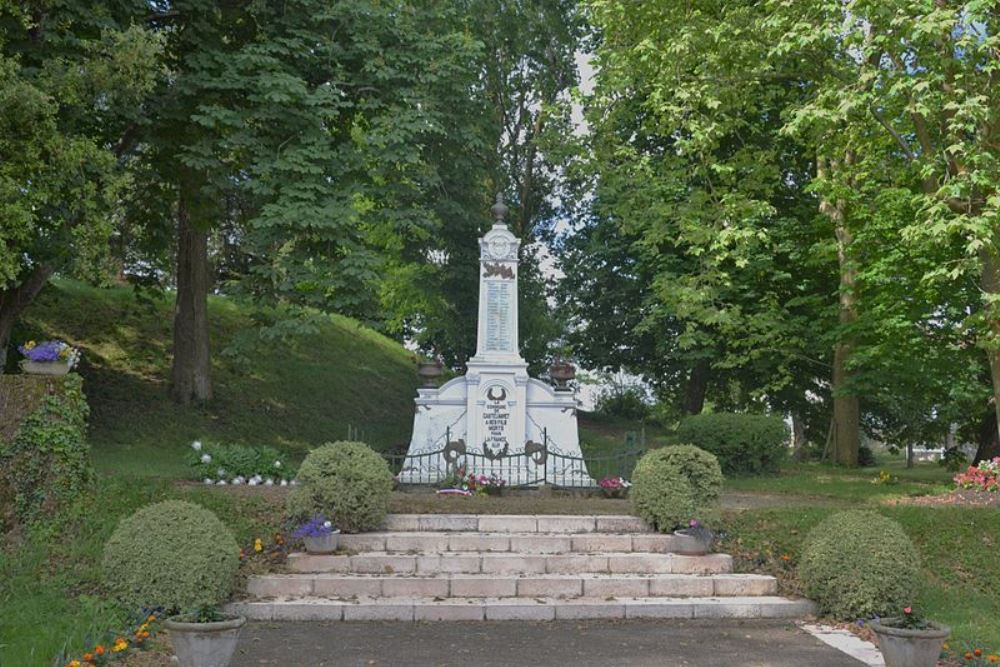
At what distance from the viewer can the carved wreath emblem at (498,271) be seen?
1572cm

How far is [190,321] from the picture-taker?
19250 mm

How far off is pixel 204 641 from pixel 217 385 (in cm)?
1657

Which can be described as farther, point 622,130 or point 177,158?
point 622,130

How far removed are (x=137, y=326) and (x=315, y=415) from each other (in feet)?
17.6

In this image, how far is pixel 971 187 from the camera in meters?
11.5

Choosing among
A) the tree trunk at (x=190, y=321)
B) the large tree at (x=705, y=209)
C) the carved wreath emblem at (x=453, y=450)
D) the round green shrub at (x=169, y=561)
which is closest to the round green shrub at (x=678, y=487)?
Answer: the carved wreath emblem at (x=453, y=450)

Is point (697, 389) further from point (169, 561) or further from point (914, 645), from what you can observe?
point (169, 561)

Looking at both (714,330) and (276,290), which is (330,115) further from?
(714,330)

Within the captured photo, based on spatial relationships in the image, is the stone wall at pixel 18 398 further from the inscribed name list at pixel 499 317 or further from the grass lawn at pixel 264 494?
the inscribed name list at pixel 499 317

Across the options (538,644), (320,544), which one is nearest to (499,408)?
(320,544)

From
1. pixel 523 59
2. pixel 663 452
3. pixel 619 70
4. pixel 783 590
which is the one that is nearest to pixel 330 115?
pixel 619 70

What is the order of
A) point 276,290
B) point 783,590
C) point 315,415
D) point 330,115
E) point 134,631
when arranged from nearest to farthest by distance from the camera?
point 134,631 → point 783,590 → point 330,115 → point 276,290 → point 315,415

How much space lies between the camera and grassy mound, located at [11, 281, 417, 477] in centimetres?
1812

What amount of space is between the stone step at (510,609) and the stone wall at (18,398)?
11.5 feet
